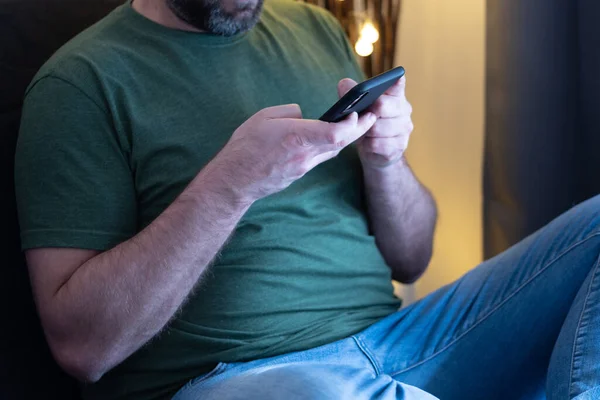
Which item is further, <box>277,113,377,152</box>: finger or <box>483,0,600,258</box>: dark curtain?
<box>483,0,600,258</box>: dark curtain

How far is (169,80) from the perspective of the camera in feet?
3.18

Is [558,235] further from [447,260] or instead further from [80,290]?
[447,260]

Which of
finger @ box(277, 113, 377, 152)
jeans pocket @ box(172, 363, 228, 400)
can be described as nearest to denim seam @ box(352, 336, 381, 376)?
jeans pocket @ box(172, 363, 228, 400)

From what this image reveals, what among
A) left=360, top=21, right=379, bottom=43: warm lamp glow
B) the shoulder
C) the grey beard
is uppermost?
the grey beard

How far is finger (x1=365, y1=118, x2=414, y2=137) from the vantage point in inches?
37.2

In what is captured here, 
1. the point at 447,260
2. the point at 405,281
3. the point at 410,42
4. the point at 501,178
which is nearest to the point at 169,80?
the point at 405,281

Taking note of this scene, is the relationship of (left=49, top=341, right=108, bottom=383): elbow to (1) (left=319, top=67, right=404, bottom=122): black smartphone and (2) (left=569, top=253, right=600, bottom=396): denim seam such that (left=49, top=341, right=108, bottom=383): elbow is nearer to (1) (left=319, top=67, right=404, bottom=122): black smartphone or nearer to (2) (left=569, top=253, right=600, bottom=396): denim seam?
(1) (left=319, top=67, right=404, bottom=122): black smartphone

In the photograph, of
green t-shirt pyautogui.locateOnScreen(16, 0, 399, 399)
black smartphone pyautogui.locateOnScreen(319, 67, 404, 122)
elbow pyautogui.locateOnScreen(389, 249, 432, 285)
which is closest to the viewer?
black smartphone pyautogui.locateOnScreen(319, 67, 404, 122)

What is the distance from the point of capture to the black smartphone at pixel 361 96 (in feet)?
2.49

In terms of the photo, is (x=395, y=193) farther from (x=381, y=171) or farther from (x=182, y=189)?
(x=182, y=189)

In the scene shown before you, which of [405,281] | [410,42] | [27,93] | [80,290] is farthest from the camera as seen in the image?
[410,42]

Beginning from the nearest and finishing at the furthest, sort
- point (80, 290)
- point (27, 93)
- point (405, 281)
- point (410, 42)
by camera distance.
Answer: point (80, 290)
point (27, 93)
point (405, 281)
point (410, 42)

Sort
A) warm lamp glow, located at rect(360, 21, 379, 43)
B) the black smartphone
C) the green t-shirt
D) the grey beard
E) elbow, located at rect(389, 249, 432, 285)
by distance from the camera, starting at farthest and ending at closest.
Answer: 1. warm lamp glow, located at rect(360, 21, 379, 43)
2. elbow, located at rect(389, 249, 432, 285)
3. the grey beard
4. the green t-shirt
5. the black smartphone

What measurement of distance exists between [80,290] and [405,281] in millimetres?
563
